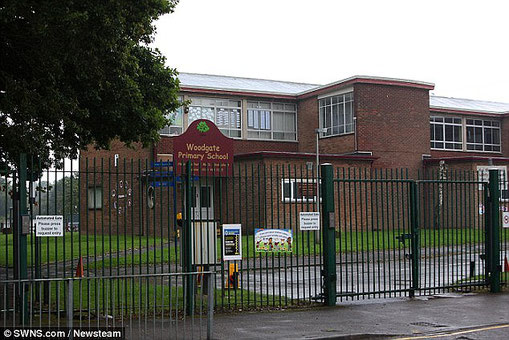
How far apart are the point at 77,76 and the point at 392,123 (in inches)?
1032

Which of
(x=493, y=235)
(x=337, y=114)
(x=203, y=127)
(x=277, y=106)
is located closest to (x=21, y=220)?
(x=203, y=127)

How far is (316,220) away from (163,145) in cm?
2499

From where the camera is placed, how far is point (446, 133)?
44.6 metres

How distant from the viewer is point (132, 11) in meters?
13.6

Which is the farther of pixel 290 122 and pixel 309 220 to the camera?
pixel 290 122

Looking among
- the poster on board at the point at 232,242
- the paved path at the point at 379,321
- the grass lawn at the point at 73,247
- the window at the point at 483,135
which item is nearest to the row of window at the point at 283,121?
the window at the point at 483,135

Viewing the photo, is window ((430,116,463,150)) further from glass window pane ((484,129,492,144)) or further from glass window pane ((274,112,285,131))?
glass window pane ((274,112,285,131))

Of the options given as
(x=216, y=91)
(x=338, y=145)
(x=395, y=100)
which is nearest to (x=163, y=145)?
(x=216, y=91)

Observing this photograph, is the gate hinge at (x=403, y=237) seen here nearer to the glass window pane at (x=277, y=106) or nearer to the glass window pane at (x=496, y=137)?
the glass window pane at (x=277, y=106)

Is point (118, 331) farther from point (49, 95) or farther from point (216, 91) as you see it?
point (216, 91)

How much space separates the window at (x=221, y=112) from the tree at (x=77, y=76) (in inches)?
767

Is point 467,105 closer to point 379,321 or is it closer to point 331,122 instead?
point 331,122

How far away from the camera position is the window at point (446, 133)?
43.9 metres

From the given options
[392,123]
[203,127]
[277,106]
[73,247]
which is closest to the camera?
[203,127]
